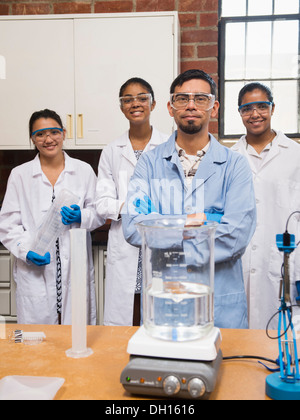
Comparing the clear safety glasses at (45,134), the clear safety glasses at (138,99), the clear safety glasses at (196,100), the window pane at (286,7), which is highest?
the window pane at (286,7)

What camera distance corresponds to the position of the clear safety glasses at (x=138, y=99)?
2.22m

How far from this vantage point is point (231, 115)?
3057mm

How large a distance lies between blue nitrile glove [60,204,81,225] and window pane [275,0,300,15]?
6.62 ft

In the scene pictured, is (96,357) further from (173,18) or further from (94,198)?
(173,18)

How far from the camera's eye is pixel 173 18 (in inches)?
103

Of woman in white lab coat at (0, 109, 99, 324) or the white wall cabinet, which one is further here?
the white wall cabinet

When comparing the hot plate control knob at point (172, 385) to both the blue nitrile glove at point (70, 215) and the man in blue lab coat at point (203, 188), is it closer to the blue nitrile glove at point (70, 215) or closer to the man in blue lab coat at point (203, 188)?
the man in blue lab coat at point (203, 188)

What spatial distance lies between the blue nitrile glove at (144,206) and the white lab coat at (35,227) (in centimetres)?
69

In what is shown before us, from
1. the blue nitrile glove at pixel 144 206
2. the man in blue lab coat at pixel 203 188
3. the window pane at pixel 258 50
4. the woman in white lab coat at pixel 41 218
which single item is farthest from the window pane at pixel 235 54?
the blue nitrile glove at pixel 144 206

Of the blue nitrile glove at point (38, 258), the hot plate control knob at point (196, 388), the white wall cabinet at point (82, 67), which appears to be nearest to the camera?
the hot plate control knob at point (196, 388)

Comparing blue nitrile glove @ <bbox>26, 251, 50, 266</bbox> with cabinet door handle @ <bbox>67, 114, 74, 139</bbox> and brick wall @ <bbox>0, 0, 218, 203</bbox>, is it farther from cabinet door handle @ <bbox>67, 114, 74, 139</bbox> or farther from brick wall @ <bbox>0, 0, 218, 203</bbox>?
brick wall @ <bbox>0, 0, 218, 203</bbox>

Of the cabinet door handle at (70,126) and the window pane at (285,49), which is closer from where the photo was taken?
the cabinet door handle at (70,126)

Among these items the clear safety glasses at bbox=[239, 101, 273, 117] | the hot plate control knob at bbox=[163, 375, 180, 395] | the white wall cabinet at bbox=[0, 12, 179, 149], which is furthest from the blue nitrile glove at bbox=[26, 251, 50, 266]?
the hot plate control knob at bbox=[163, 375, 180, 395]

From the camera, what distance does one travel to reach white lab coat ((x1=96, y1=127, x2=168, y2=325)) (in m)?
2.17
